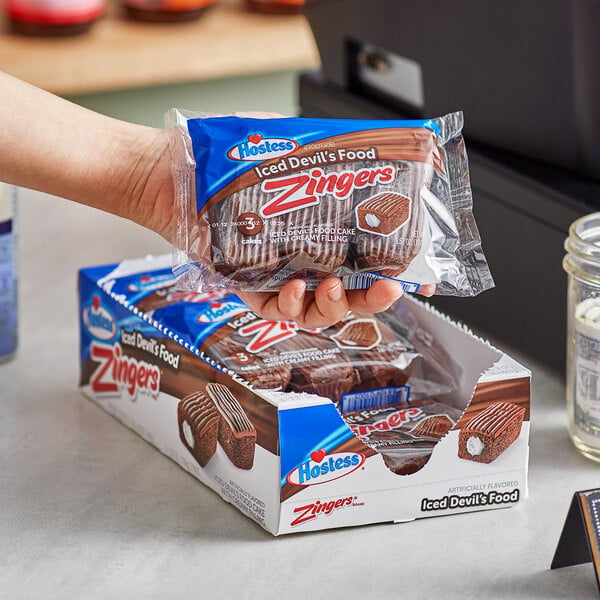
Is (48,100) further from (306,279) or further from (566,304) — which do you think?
(566,304)

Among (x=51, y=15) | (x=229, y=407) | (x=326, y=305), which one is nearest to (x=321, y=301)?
(x=326, y=305)

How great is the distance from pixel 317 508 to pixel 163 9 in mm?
1389

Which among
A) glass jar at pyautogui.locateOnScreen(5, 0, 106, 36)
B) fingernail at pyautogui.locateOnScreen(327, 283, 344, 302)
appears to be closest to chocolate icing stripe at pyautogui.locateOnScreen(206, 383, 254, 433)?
fingernail at pyautogui.locateOnScreen(327, 283, 344, 302)

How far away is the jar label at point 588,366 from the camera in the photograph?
3.01 feet

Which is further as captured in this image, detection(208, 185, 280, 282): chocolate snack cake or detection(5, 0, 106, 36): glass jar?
detection(5, 0, 106, 36): glass jar

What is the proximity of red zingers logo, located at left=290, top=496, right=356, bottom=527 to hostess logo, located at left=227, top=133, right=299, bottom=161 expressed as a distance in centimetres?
26

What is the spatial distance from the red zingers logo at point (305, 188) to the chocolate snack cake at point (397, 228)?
12mm

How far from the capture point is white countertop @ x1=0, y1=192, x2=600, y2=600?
0.79m

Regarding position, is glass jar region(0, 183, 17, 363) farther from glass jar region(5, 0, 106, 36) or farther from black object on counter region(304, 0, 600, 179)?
glass jar region(5, 0, 106, 36)

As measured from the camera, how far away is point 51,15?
1935mm

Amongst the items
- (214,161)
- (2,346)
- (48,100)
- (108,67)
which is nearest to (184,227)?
(214,161)

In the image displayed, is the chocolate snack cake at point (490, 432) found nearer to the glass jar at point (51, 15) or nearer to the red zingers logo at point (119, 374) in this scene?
the red zingers logo at point (119, 374)

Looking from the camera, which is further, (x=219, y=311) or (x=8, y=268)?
(x=8, y=268)

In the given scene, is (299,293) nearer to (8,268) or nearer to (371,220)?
(371,220)
